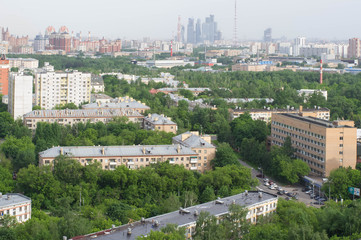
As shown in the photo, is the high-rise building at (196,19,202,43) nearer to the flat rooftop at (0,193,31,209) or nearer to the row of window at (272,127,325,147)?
the row of window at (272,127,325,147)

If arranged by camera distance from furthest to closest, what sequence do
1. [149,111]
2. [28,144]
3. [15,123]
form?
[149,111] → [15,123] → [28,144]

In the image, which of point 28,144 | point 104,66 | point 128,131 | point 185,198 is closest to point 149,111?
point 128,131

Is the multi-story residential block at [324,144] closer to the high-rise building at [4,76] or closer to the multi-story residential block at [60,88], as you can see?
the multi-story residential block at [60,88]

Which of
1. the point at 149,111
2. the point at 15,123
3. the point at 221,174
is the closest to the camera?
the point at 221,174

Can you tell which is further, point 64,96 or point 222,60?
point 222,60

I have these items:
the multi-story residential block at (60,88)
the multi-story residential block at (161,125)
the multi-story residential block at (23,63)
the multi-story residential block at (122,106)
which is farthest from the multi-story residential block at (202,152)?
the multi-story residential block at (23,63)

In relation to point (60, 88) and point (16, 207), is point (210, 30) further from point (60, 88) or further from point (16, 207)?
point (16, 207)

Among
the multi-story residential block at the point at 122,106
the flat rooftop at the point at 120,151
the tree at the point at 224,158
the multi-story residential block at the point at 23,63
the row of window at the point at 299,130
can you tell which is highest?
the multi-story residential block at the point at 23,63

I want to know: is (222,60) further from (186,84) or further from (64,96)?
(64,96)
